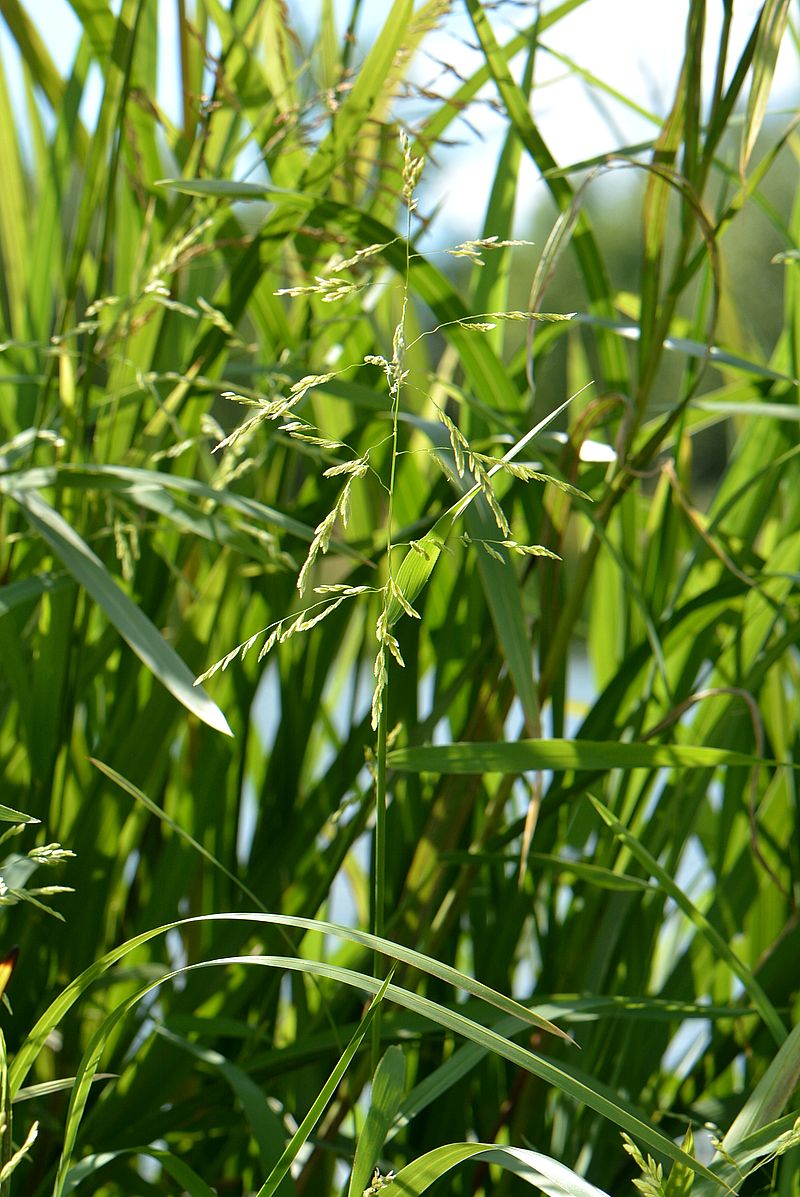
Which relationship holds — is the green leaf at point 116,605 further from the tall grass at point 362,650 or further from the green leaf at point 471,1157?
the green leaf at point 471,1157

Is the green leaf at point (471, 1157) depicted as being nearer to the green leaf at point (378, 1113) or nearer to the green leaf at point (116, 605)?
the green leaf at point (378, 1113)

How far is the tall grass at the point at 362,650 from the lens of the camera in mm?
304

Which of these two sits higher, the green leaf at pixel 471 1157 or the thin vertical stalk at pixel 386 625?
the thin vertical stalk at pixel 386 625

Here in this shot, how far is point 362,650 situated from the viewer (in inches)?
16.5

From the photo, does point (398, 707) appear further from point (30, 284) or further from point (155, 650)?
point (30, 284)

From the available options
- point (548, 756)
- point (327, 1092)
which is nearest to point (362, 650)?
point (548, 756)

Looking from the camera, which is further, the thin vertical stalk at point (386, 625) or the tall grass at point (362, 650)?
the tall grass at point (362, 650)

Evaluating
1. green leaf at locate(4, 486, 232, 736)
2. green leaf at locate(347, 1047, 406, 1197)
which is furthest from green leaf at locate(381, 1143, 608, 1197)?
green leaf at locate(4, 486, 232, 736)

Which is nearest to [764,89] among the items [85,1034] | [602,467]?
[602,467]

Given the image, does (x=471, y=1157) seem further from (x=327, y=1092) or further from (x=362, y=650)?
(x=362, y=650)

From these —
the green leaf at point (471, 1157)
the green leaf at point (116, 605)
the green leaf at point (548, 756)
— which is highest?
the green leaf at point (116, 605)

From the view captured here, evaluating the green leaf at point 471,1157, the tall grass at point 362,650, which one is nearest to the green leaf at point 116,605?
the tall grass at point 362,650

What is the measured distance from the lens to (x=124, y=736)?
0.36m

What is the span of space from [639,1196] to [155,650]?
0.23 meters
